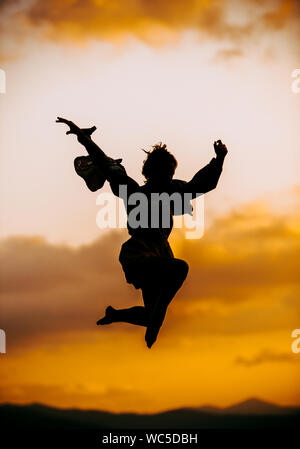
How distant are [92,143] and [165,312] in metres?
2.87

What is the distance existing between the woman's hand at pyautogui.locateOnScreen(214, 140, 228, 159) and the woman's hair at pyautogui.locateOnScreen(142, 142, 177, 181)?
68 cm

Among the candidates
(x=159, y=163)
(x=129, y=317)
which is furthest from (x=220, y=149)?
(x=129, y=317)

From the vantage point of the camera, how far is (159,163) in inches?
575

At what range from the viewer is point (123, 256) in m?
14.3

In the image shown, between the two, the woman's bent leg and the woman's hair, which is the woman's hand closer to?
the woman's hair

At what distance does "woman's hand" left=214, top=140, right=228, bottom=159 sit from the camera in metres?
14.5

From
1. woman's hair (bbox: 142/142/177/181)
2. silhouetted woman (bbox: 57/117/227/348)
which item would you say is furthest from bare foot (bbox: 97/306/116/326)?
woman's hair (bbox: 142/142/177/181)

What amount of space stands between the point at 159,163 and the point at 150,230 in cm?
106

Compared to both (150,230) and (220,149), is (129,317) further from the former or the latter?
(220,149)

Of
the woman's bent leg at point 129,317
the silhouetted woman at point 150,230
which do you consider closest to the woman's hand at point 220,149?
the silhouetted woman at point 150,230

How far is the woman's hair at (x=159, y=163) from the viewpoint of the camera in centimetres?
1458
